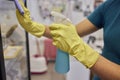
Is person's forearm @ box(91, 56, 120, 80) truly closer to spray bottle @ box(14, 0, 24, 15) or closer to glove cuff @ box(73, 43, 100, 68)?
glove cuff @ box(73, 43, 100, 68)

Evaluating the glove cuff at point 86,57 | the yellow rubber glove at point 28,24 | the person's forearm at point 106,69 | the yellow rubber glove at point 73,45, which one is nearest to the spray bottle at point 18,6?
the yellow rubber glove at point 28,24

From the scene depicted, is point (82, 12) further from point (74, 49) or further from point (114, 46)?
point (74, 49)

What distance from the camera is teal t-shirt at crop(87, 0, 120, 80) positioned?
114 centimetres

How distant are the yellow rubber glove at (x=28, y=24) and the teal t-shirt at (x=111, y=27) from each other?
39 cm

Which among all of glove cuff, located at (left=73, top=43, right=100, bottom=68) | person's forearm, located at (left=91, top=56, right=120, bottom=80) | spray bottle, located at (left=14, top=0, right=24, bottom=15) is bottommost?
person's forearm, located at (left=91, top=56, right=120, bottom=80)

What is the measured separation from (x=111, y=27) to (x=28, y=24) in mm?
484

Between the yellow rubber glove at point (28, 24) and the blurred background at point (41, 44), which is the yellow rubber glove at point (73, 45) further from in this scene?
the blurred background at point (41, 44)

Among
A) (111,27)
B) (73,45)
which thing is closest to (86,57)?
(73,45)

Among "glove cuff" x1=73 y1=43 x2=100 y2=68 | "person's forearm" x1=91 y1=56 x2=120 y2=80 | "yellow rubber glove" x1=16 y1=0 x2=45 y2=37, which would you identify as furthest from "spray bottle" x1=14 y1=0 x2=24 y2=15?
"person's forearm" x1=91 y1=56 x2=120 y2=80

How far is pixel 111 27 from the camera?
1.18m

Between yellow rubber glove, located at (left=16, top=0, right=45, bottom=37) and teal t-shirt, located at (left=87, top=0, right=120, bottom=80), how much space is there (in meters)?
0.39

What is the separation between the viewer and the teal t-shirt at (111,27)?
3.73 ft

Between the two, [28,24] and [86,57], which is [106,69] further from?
[28,24]

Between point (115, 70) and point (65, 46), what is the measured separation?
10.4 inches
